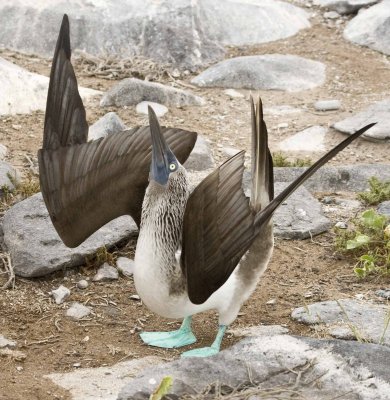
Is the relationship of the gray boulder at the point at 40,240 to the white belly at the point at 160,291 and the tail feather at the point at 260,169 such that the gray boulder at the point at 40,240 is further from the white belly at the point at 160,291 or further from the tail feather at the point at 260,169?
the tail feather at the point at 260,169

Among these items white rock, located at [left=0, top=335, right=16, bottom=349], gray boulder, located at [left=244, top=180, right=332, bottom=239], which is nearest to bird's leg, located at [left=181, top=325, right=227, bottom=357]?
white rock, located at [left=0, top=335, right=16, bottom=349]

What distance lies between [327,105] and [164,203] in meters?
4.90

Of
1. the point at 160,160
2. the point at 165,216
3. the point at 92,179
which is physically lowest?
the point at 165,216

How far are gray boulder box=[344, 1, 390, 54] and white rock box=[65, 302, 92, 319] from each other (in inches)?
247

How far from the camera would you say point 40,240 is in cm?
634

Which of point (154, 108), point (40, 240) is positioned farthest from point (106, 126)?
point (40, 240)

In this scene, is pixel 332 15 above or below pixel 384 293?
above

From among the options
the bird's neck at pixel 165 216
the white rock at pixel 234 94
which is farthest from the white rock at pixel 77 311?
the white rock at pixel 234 94

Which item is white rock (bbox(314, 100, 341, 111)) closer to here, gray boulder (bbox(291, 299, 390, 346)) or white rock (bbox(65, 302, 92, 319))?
gray boulder (bbox(291, 299, 390, 346))

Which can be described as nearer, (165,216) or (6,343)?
(165,216)

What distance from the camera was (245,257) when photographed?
5.18m

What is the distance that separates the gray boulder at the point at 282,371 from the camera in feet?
14.1

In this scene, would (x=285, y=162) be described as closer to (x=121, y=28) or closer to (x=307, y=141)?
(x=307, y=141)

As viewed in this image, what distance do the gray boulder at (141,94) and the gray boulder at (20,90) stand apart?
0.62 m
